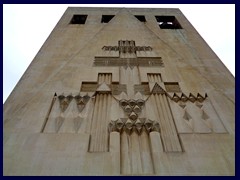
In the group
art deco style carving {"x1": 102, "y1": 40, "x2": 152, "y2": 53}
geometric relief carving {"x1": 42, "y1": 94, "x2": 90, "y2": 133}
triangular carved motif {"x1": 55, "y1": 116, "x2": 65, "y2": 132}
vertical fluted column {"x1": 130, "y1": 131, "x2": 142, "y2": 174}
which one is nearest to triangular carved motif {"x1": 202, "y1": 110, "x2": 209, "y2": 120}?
vertical fluted column {"x1": 130, "y1": 131, "x2": 142, "y2": 174}

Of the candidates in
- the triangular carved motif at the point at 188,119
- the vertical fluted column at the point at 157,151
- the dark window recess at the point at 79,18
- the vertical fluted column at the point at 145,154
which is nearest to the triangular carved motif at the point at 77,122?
the vertical fluted column at the point at 145,154

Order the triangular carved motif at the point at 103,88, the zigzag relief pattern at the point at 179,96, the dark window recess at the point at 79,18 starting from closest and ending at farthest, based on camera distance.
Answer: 1. the zigzag relief pattern at the point at 179,96
2. the triangular carved motif at the point at 103,88
3. the dark window recess at the point at 79,18

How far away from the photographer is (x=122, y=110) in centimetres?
849

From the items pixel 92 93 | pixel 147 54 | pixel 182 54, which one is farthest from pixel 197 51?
pixel 92 93

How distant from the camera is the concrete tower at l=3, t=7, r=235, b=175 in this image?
257 inches

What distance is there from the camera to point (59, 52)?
12469 millimetres

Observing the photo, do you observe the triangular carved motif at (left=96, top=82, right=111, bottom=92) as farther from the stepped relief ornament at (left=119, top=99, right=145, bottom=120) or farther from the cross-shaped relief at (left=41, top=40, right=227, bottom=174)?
the stepped relief ornament at (left=119, top=99, right=145, bottom=120)

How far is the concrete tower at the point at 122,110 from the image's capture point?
6539 millimetres

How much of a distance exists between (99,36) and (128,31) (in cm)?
162

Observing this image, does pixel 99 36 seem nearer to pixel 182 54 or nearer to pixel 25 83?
pixel 182 54

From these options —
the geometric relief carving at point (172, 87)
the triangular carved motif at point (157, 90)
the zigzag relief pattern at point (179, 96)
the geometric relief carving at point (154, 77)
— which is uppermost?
the geometric relief carving at point (154, 77)

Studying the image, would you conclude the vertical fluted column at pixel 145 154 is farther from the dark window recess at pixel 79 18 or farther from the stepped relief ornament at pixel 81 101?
the dark window recess at pixel 79 18

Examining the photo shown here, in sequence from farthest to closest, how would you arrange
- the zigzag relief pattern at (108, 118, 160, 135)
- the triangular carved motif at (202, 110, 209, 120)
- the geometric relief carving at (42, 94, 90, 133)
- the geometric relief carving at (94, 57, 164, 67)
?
1. the geometric relief carving at (94, 57, 164, 67)
2. the triangular carved motif at (202, 110, 209, 120)
3. the geometric relief carving at (42, 94, 90, 133)
4. the zigzag relief pattern at (108, 118, 160, 135)

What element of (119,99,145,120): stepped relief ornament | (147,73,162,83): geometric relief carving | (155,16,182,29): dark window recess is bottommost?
(119,99,145,120): stepped relief ornament
